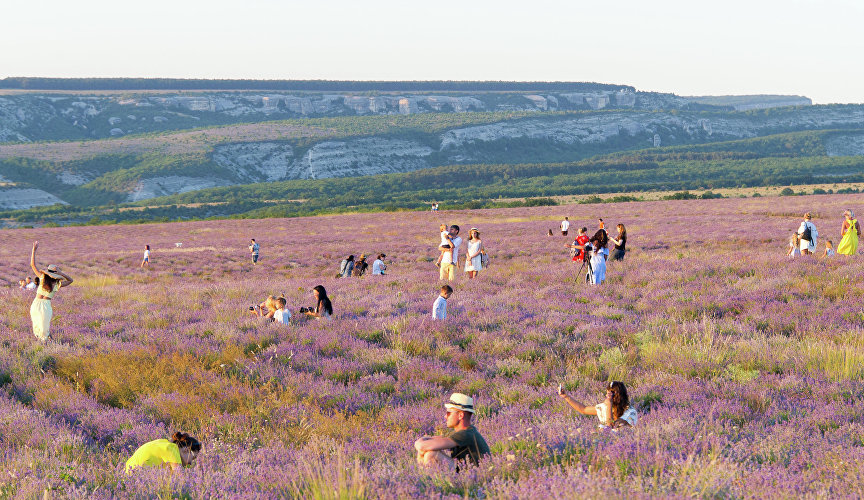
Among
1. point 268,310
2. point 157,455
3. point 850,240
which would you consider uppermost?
point 850,240

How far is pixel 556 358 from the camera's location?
8461 millimetres

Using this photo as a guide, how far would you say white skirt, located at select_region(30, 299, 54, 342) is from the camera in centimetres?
976

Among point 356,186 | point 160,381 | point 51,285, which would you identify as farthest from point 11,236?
point 356,186

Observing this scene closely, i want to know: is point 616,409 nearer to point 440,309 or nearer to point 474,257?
point 440,309

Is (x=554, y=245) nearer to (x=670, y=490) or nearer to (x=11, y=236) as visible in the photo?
(x=670, y=490)

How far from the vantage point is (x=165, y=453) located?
16.7 feet

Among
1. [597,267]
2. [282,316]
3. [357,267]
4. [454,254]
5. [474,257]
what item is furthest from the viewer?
[357,267]

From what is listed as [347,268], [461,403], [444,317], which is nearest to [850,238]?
[444,317]

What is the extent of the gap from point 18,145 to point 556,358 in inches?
6502

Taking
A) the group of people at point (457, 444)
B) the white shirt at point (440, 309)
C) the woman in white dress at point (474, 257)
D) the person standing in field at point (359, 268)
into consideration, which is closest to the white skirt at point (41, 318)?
the white shirt at point (440, 309)

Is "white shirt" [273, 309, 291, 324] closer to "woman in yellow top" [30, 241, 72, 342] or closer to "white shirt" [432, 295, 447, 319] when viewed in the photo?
"white shirt" [432, 295, 447, 319]

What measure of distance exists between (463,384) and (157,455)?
354cm

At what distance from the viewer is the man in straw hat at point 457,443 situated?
4.52 metres

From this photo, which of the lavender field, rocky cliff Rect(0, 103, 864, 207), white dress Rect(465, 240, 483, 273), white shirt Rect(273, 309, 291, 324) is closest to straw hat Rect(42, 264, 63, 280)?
the lavender field
